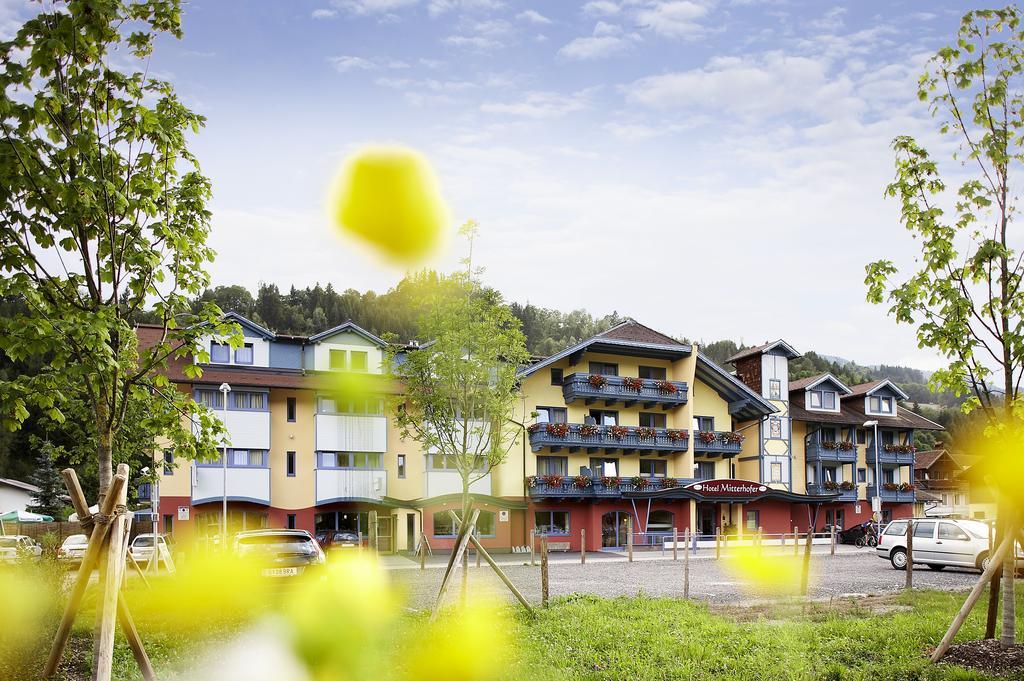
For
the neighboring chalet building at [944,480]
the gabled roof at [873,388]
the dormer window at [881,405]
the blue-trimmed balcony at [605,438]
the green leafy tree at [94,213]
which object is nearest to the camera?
the green leafy tree at [94,213]

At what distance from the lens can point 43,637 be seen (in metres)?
10.6

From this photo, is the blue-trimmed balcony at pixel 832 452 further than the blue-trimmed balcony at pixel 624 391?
Yes

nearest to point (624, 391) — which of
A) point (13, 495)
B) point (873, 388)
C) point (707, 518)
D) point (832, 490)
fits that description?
point (707, 518)

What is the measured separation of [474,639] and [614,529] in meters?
39.5

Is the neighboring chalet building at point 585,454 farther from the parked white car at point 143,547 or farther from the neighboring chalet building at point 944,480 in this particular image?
the neighboring chalet building at point 944,480

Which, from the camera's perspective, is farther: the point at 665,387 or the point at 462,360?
the point at 665,387

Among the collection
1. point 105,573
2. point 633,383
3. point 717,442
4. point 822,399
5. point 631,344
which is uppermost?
point 631,344

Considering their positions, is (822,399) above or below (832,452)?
above

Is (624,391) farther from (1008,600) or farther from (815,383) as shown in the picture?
(1008,600)

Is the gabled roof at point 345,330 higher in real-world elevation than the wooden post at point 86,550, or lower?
higher

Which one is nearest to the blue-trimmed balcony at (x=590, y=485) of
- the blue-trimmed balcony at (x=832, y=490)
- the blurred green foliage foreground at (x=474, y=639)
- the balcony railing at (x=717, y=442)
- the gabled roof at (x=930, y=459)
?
the balcony railing at (x=717, y=442)

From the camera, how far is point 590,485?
165 ft

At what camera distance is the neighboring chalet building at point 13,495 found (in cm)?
7281

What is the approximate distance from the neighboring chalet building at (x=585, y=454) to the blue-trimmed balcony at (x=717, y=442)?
0.09 m
